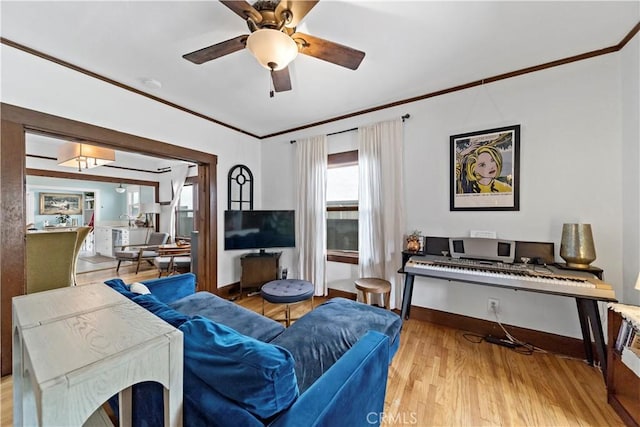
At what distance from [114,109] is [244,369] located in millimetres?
2870

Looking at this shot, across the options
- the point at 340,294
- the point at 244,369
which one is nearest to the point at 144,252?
the point at 340,294

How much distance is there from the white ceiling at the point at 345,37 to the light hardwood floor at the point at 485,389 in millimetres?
2445

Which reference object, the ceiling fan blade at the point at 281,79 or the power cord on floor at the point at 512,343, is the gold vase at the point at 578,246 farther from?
the ceiling fan blade at the point at 281,79

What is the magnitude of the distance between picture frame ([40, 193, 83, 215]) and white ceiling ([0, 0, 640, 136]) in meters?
7.10

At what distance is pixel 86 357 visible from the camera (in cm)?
64

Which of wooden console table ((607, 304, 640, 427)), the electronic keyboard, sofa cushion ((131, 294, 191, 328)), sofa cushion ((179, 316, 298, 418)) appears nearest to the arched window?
sofa cushion ((131, 294, 191, 328))

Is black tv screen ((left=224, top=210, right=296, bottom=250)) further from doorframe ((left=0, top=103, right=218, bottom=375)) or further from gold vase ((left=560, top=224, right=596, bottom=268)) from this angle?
gold vase ((left=560, top=224, right=596, bottom=268))

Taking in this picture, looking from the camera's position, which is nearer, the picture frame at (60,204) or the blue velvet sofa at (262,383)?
the blue velvet sofa at (262,383)

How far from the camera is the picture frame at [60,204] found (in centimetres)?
669

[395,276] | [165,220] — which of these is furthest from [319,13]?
[165,220]

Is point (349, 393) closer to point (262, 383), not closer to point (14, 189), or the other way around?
point (262, 383)

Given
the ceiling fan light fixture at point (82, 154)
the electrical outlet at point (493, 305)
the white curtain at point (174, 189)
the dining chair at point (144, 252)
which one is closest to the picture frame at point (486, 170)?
the electrical outlet at point (493, 305)

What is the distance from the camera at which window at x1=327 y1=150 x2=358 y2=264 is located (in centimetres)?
333

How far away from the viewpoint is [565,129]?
2.11 m
